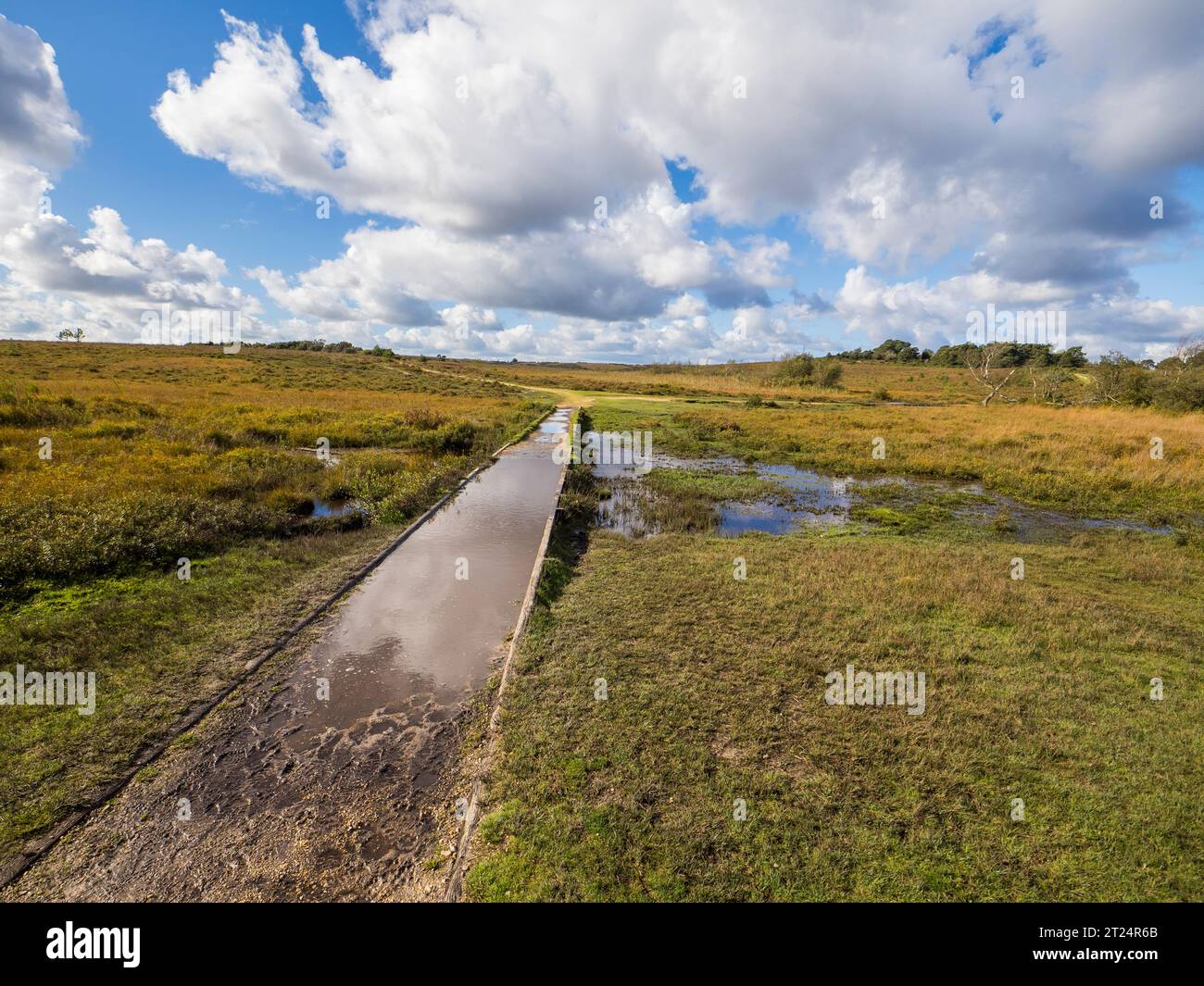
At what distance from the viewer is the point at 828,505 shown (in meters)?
16.1

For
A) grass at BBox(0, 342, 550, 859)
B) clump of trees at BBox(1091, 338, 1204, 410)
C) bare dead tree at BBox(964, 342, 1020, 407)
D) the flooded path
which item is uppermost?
bare dead tree at BBox(964, 342, 1020, 407)

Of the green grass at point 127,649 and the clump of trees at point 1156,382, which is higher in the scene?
the clump of trees at point 1156,382

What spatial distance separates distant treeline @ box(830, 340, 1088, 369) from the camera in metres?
77.5

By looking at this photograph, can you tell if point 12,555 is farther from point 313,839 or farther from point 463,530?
point 313,839

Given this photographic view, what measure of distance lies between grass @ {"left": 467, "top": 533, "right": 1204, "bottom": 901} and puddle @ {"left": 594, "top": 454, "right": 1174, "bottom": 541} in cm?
442

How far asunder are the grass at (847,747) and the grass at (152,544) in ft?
13.6

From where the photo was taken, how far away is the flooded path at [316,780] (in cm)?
389

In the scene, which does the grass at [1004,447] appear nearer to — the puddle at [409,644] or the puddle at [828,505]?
the puddle at [828,505]

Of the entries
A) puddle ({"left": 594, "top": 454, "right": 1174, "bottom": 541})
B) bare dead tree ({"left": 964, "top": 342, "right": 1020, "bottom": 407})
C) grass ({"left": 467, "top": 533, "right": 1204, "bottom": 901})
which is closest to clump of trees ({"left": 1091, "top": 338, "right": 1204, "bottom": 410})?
bare dead tree ({"left": 964, "top": 342, "right": 1020, "bottom": 407})

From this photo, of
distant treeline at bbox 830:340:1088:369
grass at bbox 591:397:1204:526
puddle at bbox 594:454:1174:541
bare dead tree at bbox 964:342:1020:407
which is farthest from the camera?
distant treeline at bbox 830:340:1088:369

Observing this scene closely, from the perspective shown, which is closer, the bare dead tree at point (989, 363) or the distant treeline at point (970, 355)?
the bare dead tree at point (989, 363)

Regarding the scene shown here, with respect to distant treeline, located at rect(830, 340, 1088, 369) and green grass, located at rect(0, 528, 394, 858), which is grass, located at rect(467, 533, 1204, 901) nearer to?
green grass, located at rect(0, 528, 394, 858)

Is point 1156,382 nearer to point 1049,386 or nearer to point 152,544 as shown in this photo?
point 1049,386

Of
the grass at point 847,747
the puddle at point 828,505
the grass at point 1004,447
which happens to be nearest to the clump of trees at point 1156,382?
the grass at point 1004,447
